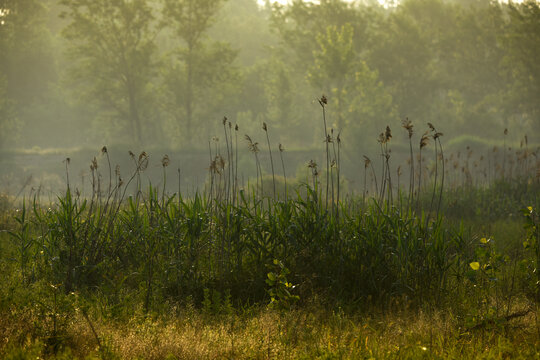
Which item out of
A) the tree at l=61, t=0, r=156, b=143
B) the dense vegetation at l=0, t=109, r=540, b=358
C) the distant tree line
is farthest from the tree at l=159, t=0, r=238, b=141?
the dense vegetation at l=0, t=109, r=540, b=358

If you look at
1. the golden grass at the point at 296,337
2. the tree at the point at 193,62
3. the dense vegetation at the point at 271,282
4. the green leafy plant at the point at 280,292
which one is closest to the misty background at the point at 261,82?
the tree at the point at 193,62

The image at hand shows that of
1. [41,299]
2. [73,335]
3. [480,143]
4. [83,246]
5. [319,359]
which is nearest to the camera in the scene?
[319,359]

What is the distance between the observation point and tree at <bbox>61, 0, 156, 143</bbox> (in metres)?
31.6

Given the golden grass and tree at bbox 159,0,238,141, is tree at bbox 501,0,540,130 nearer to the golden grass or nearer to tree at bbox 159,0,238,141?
tree at bbox 159,0,238,141

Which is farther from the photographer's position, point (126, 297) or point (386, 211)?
point (386, 211)

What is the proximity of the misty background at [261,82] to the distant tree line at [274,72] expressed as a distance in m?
0.11

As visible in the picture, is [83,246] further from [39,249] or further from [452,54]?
[452,54]

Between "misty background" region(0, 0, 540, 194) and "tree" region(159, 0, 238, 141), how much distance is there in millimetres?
92

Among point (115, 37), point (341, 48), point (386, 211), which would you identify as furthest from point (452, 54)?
point (386, 211)

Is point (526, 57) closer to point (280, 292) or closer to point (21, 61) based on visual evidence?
point (280, 292)

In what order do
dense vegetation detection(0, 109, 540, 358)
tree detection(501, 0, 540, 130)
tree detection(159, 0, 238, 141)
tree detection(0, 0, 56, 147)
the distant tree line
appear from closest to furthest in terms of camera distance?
dense vegetation detection(0, 109, 540, 358), tree detection(501, 0, 540, 130), the distant tree line, tree detection(159, 0, 238, 141), tree detection(0, 0, 56, 147)

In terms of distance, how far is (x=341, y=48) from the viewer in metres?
27.9

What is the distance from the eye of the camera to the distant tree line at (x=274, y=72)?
104 ft

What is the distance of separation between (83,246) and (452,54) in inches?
1593
